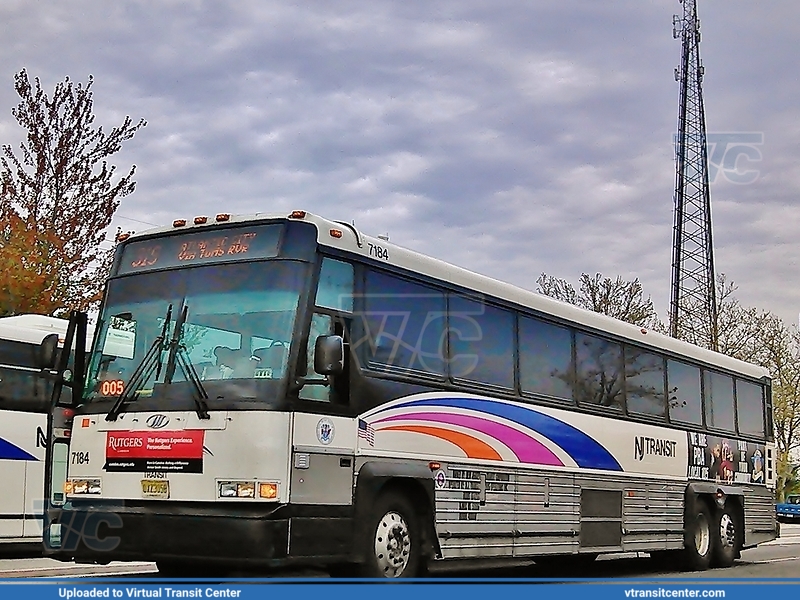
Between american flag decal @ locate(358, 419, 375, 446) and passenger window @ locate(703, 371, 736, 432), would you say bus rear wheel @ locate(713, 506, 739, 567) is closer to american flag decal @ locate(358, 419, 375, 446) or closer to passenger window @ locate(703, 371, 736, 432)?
passenger window @ locate(703, 371, 736, 432)

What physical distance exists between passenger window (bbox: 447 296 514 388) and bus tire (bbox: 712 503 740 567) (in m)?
6.61

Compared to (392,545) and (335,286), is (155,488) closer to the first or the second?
(392,545)

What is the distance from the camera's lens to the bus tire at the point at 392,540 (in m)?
10.8

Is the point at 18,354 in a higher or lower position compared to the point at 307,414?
higher

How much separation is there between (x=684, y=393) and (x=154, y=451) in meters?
10.5

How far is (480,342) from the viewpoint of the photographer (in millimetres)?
13297

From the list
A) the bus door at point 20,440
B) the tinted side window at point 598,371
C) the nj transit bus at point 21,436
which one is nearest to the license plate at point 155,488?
the nj transit bus at point 21,436

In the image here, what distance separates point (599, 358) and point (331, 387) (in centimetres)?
642

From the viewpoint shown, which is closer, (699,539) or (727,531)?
(699,539)

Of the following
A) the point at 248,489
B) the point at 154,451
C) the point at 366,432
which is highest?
the point at 366,432

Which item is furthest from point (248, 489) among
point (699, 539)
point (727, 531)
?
point (727, 531)

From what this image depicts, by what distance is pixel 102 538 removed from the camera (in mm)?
10562
